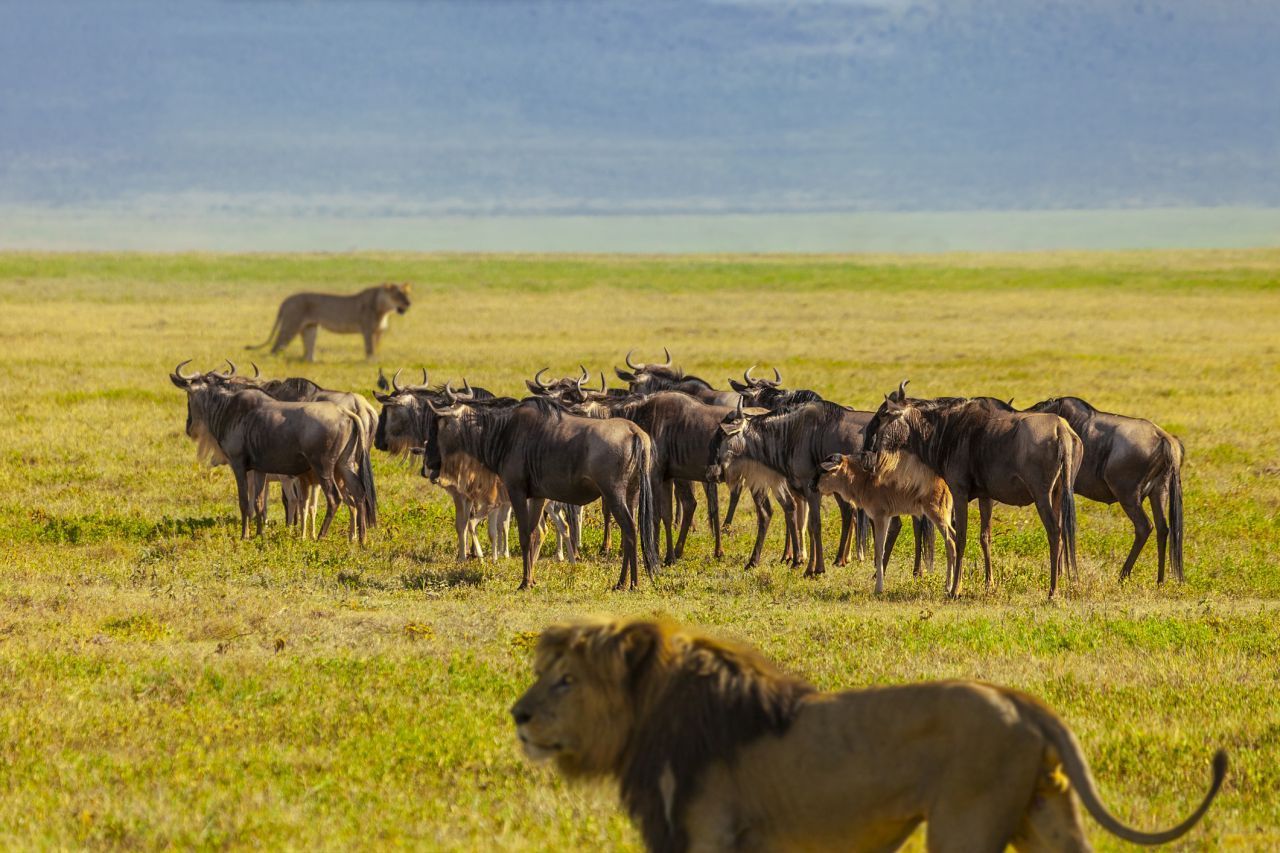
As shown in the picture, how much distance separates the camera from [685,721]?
5.70 meters

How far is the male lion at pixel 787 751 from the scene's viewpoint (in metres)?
5.34

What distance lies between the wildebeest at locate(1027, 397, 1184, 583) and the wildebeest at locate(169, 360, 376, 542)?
7527mm

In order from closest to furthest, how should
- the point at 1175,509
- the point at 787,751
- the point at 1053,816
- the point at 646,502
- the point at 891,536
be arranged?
the point at 1053,816, the point at 787,751, the point at 646,502, the point at 1175,509, the point at 891,536

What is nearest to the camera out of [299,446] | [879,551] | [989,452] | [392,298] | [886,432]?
[879,551]

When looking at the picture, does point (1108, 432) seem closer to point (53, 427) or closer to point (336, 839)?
point (336, 839)

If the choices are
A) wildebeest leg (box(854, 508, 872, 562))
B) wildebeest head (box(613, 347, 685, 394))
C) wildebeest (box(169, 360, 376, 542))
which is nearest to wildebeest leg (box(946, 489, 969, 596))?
wildebeest leg (box(854, 508, 872, 562))

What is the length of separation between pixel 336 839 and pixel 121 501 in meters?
12.4

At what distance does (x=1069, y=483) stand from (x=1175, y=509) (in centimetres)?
149

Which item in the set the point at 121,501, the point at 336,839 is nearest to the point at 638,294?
the point at 121,501

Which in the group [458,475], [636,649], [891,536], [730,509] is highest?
[636,649]

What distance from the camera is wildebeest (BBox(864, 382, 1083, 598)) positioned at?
1407 centimetres

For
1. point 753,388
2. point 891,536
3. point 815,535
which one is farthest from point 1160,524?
point 753,388

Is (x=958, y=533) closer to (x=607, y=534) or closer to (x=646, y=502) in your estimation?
(x=646, y=502)

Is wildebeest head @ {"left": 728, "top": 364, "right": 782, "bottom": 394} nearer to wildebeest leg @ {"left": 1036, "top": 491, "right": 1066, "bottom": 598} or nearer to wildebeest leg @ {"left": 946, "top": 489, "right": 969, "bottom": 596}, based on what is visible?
wildebeest leg @ {"left": 946, "top": 489, "right": 969, "bottom": 596}
